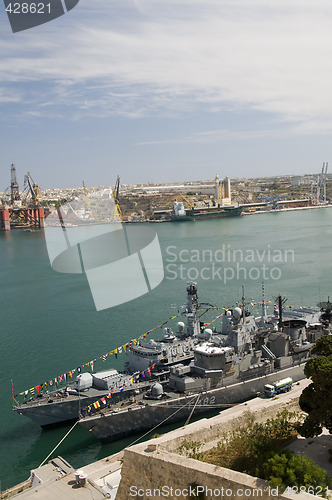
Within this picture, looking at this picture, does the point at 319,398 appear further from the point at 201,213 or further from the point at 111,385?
the point at 201,213

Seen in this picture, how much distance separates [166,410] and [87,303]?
1295cm

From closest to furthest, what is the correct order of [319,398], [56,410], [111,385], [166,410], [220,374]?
[319,398], [166,410], [56,410], [111,385], [220,374]

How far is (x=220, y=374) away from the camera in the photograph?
1377 cm

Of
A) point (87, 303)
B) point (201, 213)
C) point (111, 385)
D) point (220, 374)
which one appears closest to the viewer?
point (111, 385)

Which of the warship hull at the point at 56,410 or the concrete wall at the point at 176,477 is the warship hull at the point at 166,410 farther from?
the concrete wall at the point at 176,477

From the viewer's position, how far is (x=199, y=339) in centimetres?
1569

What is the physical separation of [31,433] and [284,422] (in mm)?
7529

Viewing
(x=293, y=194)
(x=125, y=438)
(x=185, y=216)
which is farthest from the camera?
(x=293, y=194)

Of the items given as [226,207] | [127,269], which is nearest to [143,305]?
[127,269]

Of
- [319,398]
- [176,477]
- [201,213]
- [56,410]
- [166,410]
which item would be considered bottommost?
[166,410]

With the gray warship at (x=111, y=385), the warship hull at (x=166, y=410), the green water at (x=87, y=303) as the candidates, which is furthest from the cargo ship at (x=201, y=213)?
the warship hull at (x=166, y=410)

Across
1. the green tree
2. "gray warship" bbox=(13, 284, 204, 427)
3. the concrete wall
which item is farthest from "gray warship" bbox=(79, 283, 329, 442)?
the green tree

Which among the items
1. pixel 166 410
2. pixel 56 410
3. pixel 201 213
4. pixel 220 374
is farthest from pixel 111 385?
pixel 201 213

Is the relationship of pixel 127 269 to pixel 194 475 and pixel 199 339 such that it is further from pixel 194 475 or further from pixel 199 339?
pixel 194 475
